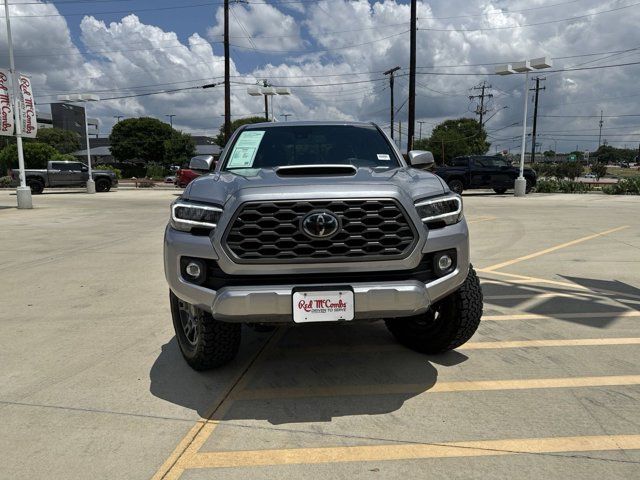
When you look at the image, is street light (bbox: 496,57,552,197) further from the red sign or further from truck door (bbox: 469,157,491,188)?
the red sign

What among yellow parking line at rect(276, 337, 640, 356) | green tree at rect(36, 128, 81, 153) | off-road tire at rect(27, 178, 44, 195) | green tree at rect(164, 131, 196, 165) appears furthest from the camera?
green tree at rect(36, 128, 81, 153)

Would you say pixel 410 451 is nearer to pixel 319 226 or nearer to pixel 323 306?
pixel 323 306

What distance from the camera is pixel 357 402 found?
3055 mm

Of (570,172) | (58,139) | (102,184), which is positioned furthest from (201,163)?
(58,139)

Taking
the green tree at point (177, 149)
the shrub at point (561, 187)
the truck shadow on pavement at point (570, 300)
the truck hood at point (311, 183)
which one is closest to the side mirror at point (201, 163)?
the truck hood at point (311, 183)

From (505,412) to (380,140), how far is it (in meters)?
2.51

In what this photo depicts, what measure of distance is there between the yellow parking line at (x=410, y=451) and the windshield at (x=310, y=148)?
2.20 m

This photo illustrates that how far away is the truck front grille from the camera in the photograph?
2.80m

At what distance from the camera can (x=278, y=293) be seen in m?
2.72

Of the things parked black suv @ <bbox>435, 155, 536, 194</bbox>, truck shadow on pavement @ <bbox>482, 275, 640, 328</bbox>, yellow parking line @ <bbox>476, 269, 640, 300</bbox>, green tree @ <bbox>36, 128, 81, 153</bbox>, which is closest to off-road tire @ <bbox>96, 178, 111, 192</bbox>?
parked black suv @ <bbox>435, 155, 536, 194</bbox>

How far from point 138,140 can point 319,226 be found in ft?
231

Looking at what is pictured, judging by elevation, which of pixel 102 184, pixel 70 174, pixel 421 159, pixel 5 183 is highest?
pixel 421 159

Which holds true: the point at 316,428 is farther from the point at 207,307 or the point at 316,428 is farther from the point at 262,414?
the point at 207,307

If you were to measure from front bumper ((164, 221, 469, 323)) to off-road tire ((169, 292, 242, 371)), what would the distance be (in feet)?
0.99
